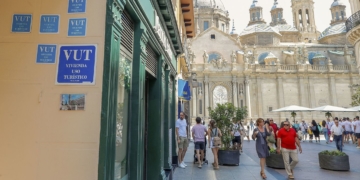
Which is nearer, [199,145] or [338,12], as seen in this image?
[199,145]

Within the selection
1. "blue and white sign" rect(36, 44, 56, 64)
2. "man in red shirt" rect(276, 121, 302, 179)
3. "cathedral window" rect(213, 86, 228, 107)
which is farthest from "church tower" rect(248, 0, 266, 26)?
"blue and white sign" rect(36, 44, 56, 64)

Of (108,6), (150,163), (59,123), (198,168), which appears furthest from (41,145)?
(198,168)

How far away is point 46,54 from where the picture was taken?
3168mm

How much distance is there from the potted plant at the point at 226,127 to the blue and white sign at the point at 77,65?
730cm

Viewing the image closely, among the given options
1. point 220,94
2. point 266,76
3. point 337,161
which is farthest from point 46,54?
point 266,76

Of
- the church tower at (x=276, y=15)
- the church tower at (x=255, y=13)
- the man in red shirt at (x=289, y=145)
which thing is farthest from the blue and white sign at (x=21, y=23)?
the church tower at (x=276, y=15)

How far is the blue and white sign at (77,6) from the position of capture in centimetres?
320

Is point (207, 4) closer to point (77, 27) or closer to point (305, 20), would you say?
point (305, 20)

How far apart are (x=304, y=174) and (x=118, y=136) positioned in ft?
22.6

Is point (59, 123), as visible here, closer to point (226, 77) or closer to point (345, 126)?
point (345, 126)

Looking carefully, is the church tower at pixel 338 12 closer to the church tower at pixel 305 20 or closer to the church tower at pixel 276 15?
the church tower at pixel 305 20

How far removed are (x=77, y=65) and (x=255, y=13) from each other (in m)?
64.1

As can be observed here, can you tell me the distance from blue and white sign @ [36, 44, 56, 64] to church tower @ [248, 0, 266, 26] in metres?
62.1

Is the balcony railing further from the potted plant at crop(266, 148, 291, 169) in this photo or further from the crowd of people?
the potted plant at crop(266, 148, 291, 169)
